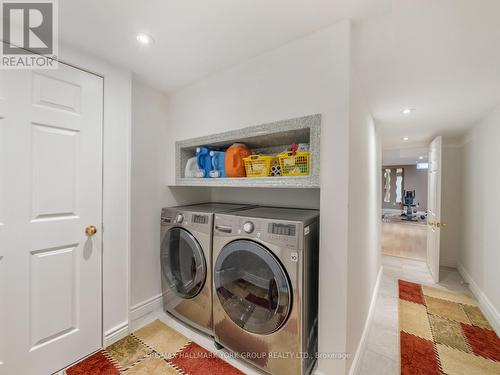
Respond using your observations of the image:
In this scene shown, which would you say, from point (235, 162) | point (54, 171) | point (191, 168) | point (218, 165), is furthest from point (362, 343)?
point (54, 171)

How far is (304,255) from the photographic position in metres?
1.27

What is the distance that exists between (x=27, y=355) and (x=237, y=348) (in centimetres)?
136

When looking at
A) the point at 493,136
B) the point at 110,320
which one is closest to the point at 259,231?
the point at 110,320

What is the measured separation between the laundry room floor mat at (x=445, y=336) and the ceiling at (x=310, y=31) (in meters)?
2.23

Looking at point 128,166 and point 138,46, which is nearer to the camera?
point 138,46

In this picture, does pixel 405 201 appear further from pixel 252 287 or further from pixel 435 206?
pixel 252 287

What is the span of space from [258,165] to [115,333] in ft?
6.04

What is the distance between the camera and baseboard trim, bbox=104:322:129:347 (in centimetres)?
172

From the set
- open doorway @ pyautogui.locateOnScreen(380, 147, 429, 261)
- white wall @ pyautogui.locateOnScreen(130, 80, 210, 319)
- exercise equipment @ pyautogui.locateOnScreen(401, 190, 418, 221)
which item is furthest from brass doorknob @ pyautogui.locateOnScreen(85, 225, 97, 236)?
exercise equipment @ pyautogui.locateOnScreen(401, 190, 418, 221)

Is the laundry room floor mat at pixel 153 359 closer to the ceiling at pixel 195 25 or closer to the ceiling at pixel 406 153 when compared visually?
the ceiling at pixel 195 25

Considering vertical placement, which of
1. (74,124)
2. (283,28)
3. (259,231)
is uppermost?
(283,28)

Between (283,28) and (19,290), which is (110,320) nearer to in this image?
(19,290)

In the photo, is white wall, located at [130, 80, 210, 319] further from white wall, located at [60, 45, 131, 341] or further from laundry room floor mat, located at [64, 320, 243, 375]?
laundry room floor mat, located at [64, 320, 243, 375]

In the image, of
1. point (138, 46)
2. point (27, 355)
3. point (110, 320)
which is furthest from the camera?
point (110, 320)
